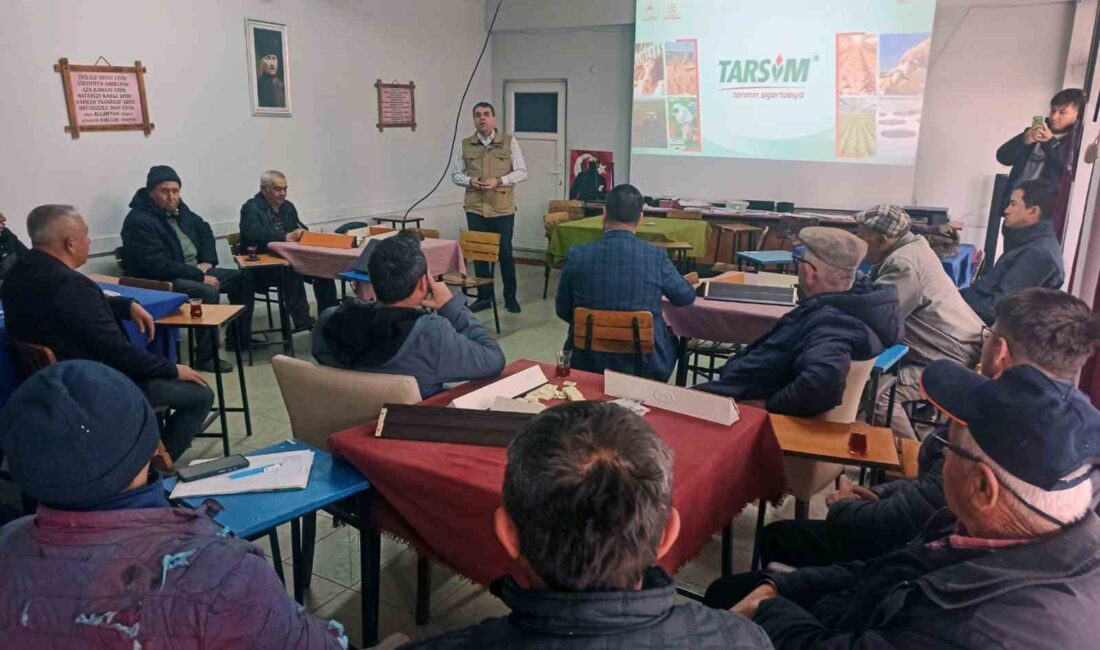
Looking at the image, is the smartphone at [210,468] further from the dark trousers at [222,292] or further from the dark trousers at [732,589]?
the dark trousers at [222,292]

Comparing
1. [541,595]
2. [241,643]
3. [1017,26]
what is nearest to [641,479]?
[541,595]

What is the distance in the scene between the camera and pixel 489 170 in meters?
6.25

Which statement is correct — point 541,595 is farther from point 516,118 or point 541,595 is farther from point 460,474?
point 516,118

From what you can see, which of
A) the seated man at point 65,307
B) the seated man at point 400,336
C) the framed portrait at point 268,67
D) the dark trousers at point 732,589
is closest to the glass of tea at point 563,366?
the seated man at point 400,336

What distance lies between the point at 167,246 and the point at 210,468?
3.46 metres

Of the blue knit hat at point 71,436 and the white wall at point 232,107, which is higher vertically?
the white wall at point 232,107

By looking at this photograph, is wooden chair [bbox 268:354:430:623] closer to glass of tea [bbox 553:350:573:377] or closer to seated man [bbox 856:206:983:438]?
glass of tea [bbox 553:350:573:377]

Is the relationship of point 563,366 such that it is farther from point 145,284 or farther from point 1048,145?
point 1048,145

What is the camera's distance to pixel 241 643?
3.46ft

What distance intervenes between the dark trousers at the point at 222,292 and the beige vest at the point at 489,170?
2.01 metres

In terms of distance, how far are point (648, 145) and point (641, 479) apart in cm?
741

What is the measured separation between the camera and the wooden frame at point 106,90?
463 cm

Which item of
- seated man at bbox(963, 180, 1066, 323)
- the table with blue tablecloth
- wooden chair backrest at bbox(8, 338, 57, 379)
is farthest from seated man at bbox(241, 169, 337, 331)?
seated man at bbox(963, 180, 1066, 323)

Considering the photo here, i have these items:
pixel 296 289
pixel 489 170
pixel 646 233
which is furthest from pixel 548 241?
pixel 296 289
